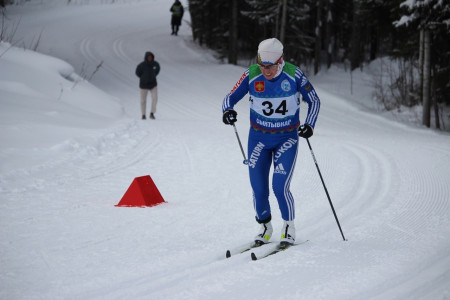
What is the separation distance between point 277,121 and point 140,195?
277 centimetres

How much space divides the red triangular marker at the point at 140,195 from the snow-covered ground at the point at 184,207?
0.20 m

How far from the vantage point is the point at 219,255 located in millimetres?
5199

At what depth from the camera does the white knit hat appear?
505 cm

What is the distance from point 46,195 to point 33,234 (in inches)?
72.1

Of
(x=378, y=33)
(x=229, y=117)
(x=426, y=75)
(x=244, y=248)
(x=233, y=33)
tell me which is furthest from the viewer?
(x=378, y=33)

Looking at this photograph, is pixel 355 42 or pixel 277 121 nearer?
pixel 277 121

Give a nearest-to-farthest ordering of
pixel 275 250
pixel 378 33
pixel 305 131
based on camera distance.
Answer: pixel 305 131 < pixel 275 250 < pixel 378 33

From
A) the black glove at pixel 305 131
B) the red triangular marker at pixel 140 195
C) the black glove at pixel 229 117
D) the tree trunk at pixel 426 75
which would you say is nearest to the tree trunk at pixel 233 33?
the tree trunk at pixel 426 75

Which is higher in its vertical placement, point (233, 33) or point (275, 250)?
point (233, 33)

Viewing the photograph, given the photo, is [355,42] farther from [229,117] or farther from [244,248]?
[244,248]

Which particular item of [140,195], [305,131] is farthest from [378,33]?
[305,131]

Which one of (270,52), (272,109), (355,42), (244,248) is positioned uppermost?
(270,52)

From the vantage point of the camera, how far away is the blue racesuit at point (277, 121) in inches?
208

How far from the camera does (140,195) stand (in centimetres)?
724
